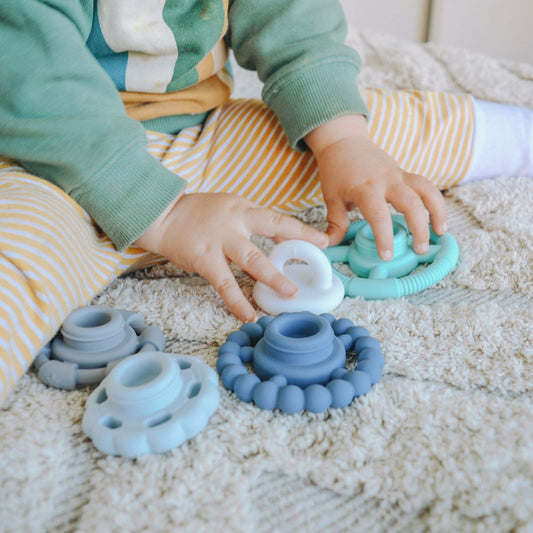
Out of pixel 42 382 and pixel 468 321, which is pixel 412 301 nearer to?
pixel 468 321

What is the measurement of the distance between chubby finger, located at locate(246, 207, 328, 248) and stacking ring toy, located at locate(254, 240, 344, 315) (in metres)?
0.04

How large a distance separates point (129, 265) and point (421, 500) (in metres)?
0.43

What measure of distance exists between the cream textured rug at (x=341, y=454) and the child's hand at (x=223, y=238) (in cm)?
5

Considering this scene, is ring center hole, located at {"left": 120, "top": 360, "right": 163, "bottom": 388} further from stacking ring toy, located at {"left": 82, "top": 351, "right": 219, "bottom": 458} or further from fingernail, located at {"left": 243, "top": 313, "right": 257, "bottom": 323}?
fingernail, located at {"left": 243, "top": 313, "right": 257, "bottom": 323}

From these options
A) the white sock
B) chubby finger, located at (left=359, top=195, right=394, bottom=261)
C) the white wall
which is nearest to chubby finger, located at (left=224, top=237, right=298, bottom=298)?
chubby finger, located at (left=359, top=195, right=394, bottom=261)

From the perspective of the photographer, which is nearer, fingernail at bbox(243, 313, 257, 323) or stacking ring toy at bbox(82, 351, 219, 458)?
stacking ring toy at bbox(82, 351, 219, 458)

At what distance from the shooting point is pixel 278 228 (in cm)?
65

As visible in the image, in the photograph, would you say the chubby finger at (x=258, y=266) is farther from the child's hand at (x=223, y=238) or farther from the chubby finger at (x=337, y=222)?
the chubby finger at (x=337, y=222)

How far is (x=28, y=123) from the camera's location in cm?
64

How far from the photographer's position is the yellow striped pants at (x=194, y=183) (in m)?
0.52

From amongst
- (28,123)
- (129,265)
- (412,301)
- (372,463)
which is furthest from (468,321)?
(28,123)

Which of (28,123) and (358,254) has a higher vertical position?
(28,123)

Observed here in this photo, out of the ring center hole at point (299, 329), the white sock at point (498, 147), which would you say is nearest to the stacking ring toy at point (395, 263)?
the ring center hole at point (299, 329)

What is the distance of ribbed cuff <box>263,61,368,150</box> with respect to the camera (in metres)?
0.78
